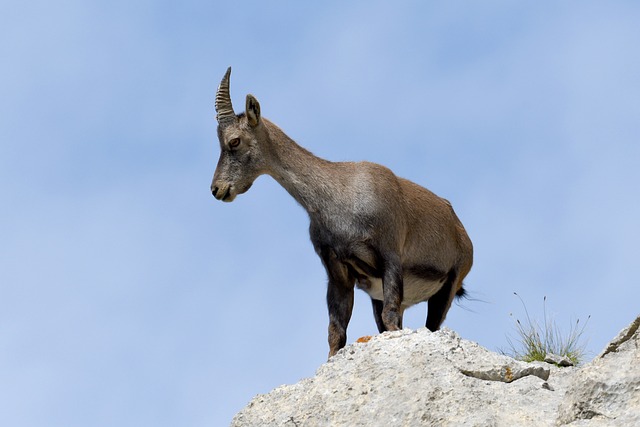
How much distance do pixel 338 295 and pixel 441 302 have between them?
85.2 inches

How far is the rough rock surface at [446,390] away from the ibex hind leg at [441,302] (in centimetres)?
452

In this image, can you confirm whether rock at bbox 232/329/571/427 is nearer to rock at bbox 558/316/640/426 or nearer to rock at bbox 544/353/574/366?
rock at bbox 558/316/640/426

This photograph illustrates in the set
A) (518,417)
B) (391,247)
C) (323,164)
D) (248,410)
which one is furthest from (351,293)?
(518,417)

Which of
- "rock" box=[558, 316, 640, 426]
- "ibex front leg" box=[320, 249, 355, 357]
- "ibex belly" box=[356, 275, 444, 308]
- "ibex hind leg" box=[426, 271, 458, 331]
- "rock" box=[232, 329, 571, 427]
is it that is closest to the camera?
"rock" box=[558, 316, 640, 426]

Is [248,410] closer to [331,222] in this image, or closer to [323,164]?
[331,222]

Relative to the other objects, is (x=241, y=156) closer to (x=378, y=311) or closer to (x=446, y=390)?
(x=378, y=311)

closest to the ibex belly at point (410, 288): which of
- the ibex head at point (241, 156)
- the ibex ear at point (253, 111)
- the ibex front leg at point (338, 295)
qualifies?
the ibex front leg at point (338, 295)

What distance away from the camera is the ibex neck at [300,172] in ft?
43.8

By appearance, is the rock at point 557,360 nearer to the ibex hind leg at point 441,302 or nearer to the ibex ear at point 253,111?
the ibex hind leg at point 441,302

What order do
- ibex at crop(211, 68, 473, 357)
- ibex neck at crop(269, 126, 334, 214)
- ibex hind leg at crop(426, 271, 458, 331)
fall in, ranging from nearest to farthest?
ibex at crop(211, 68, 473, 357)
ibex neck at crop(269, 126, 334, 214)
ibex hind leg at crop(426, 271, 458, 331)

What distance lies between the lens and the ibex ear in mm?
13617

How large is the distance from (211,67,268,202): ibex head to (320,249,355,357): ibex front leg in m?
1.39

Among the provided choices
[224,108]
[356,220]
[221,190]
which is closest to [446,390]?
[356,220]

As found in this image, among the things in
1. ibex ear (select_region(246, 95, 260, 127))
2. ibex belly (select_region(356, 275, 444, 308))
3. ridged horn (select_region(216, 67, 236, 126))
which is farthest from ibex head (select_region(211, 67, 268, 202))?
ibex belly (select_region(356, 275, 444, 308))
